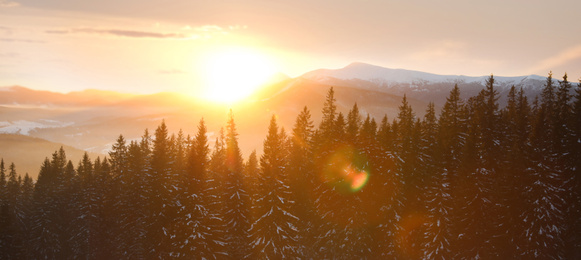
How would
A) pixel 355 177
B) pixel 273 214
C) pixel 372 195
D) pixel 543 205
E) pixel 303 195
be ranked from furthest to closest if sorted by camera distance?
pixel 303 195, pixel 355 177, pixel 372 195, pixel 273 214, pixel 543 205

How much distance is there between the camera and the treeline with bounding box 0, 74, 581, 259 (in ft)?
145

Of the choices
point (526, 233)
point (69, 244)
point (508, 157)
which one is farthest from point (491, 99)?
point (69, 244)

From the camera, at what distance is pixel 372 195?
165 feet

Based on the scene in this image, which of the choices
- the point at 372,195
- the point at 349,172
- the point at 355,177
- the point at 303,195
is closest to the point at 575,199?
the point at 372,195

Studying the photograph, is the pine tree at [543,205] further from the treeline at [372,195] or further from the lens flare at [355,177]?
the lens flare at [355,177]

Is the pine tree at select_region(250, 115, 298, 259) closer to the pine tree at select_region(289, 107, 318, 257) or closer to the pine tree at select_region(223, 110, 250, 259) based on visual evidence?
the pine tree at select_region(223, 110, 250, 259)

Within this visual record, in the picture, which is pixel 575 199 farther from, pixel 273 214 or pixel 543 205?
pixel 273 214

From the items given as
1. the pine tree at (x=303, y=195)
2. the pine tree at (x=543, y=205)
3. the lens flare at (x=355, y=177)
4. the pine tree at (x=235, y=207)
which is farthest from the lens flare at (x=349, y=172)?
the pine tree at (x=543, y=205)

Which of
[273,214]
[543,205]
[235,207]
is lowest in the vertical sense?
[273,214]

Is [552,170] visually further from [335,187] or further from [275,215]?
[275,215]

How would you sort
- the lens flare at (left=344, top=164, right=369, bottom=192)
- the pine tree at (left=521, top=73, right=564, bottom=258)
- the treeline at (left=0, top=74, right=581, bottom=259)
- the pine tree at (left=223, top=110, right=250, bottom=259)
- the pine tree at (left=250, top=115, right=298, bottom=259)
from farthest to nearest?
1. the lens flare at (left=344, top=164, right=369, bottom=192)
2. the pine tree at (left=223, top=110, right=250, bottom=259)
3. the pine tree at (left=250, top=115, right=298, bottom=259)
4. the treeline at (left=0, top=74, right=581, bottom=259)
5. the pine tree at (left=521, top=73, right=564, bottom=258)

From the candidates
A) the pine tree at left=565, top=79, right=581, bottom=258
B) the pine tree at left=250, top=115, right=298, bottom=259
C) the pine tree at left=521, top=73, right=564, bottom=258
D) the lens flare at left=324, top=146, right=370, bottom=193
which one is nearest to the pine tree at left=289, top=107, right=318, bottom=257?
the lens flare at left=324, top=146, right=370, bottom=193

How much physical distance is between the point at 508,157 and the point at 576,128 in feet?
26.2

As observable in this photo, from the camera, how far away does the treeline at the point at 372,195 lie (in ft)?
145
